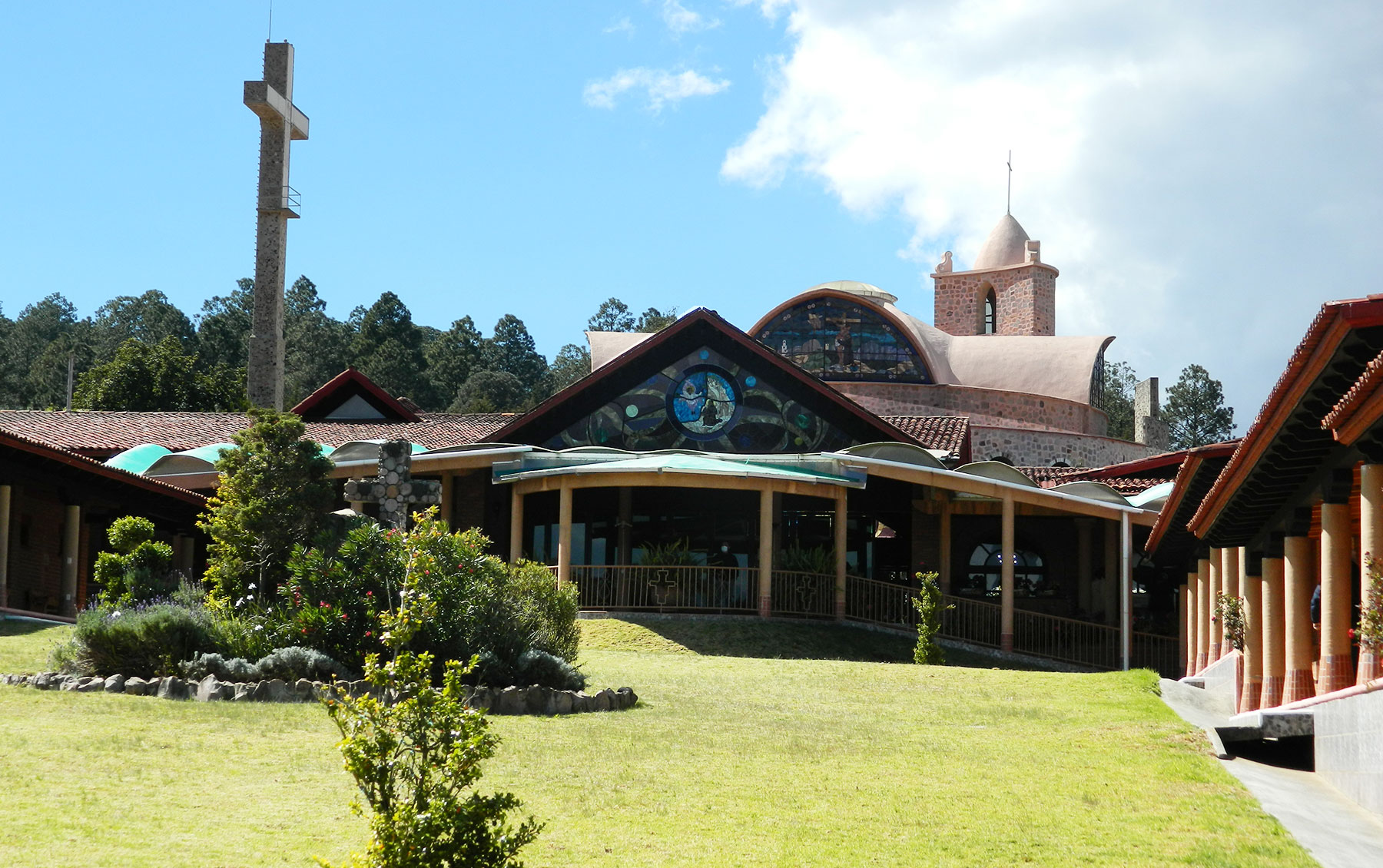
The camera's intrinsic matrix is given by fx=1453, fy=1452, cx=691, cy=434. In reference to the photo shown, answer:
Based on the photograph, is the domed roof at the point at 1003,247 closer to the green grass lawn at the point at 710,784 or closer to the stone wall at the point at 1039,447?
the stone wall at the point at 1039,447

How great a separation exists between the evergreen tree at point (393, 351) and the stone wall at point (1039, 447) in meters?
39.0

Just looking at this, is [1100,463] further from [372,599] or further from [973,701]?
[372,599]

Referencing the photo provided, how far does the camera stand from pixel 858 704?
1398cm

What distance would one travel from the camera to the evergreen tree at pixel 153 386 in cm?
5275

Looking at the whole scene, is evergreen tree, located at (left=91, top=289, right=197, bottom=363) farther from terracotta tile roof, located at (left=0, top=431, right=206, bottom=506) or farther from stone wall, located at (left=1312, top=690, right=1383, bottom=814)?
stone wall, located at (left=1312, top=690, right=1383, bottom=814)

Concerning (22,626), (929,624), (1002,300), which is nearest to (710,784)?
(929,624)

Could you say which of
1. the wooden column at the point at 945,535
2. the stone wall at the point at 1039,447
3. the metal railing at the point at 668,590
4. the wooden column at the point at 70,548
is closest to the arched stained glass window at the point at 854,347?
the stone wall at the point at 1039,447

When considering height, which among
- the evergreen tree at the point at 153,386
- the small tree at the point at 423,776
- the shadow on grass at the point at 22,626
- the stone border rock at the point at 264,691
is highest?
the evergreen tree at the point at 153,386

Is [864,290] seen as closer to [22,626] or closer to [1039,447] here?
[1039,447]

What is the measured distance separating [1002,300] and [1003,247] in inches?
77.9

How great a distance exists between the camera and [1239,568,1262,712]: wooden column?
1421 cm

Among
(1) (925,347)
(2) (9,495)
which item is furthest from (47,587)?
(1) (925,347)

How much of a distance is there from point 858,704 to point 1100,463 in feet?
93.7

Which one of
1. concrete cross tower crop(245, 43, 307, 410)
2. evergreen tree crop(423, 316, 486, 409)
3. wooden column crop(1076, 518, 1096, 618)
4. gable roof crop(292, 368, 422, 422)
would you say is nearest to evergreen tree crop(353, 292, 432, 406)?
evergreen tree crop(423, 316, 486, 409)
